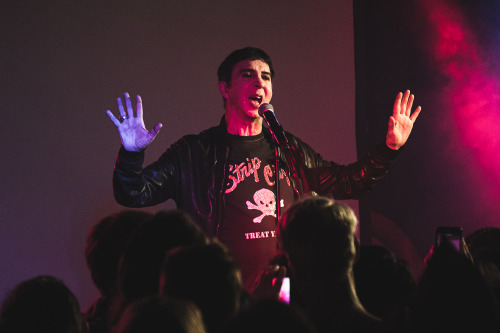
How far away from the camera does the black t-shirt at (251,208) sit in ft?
8.93

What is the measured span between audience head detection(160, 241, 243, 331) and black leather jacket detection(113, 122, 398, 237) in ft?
5.32

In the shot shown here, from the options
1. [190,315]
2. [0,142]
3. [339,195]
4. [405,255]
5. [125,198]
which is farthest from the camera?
[405,255]

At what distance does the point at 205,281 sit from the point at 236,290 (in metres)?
0.07

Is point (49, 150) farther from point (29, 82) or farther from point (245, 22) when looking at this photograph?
point (245, 22)

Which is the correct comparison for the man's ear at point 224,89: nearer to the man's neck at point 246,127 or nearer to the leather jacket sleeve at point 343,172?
the man's neck at point 246,127

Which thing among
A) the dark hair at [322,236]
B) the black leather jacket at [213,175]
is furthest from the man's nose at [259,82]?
the dark hair at [322,236]

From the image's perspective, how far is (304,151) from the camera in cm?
305

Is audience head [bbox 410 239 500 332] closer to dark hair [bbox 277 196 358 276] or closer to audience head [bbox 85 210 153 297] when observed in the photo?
dark hair [bbox 277 196 358 276]

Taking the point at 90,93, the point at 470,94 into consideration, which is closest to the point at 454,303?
the point at 470,94

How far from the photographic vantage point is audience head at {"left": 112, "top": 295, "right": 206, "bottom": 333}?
871mm

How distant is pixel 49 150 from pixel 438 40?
2748 mm

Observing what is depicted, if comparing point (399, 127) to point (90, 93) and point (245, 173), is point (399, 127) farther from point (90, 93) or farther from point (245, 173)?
point (90, 93)

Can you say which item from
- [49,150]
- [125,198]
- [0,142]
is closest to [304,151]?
[125,198]

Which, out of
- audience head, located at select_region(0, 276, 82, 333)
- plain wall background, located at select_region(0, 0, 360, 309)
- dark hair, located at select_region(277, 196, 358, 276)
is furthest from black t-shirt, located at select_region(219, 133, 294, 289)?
audience head, located at select_region(0, 276, 82, 333)
